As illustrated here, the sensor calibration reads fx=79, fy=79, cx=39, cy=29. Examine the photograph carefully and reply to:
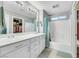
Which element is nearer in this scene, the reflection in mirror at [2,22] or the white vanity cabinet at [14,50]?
the white vanity cabinet at [14,50]

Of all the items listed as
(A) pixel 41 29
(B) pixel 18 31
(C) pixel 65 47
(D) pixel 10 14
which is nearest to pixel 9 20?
(D) pixel 10 14

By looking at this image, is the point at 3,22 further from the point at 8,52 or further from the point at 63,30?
the point at 63,30

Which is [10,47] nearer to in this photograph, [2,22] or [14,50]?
[14,50]

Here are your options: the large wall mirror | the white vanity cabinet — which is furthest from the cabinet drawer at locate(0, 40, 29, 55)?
the large wall mirror

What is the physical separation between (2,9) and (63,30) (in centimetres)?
408

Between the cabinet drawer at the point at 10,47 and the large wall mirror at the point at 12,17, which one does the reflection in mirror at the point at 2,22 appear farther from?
the cabinet drawer at the point at 10,47

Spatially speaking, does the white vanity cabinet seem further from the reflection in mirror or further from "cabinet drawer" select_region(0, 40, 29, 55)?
the reflection in mirror

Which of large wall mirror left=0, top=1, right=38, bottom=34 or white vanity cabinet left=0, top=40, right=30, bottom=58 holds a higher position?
large wall mirror left=0, top=1, right=38, bottom=34

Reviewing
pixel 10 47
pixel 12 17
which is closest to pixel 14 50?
pixel 10 47

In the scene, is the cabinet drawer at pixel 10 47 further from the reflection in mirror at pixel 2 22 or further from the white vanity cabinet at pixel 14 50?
the reflection in mirror at pixel 2 22

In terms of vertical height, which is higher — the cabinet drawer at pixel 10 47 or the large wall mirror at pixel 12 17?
the large wall mirror at pixel 12 17

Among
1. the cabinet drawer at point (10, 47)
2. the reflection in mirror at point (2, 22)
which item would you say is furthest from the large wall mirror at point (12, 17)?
the cabinet drawer at point (10, 47)

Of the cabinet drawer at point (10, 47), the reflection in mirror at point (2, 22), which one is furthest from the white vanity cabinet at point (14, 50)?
the reflection in mirror at point (2, 22)

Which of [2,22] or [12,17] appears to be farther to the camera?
[12,17]
